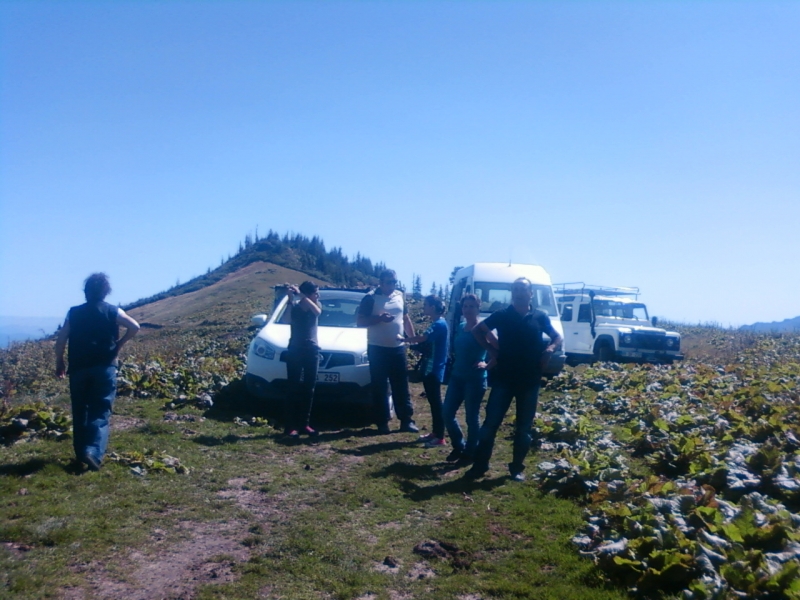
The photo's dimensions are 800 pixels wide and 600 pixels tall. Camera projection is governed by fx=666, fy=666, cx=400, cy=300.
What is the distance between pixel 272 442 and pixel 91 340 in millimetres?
2619

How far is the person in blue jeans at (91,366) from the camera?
6000 mm

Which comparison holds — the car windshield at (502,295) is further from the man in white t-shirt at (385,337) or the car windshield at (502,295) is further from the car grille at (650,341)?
the man in white t-shirt at (385,337)

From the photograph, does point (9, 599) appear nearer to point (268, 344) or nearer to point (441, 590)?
point (441, 590)

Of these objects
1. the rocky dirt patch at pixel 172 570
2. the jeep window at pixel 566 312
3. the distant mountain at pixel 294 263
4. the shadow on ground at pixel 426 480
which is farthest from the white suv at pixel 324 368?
the distant mountain at pixel 294 263

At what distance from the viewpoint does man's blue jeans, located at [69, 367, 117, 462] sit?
236 inches

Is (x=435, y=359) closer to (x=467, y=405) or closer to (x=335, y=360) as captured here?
(x=467, y=405)

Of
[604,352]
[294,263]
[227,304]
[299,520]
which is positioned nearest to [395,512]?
[299,520]

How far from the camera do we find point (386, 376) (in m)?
A: 8.41

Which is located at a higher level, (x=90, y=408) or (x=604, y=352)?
(x=90, y=408)

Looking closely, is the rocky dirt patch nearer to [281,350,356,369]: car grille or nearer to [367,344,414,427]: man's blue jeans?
[367,344,414,427]: man's blue jeans

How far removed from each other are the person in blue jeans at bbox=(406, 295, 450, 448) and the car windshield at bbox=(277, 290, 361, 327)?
2.77 m

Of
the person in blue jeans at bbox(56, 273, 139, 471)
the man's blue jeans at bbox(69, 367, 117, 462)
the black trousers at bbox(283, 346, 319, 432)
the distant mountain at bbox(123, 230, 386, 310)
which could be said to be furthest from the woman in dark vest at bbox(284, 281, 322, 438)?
the distant mountain at bbox(123, 230, 386, 310)

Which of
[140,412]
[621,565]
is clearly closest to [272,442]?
[140,412]

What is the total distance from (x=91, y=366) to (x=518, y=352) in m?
3.90
